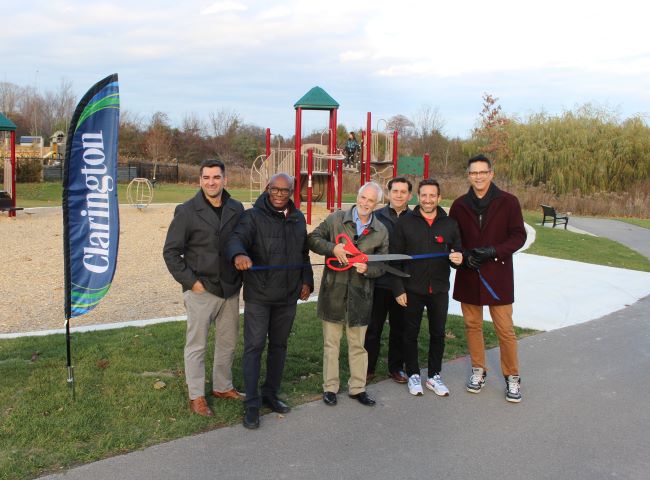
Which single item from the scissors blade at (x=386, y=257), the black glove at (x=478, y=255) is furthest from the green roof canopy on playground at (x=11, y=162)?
the black glove at (x=478, y=255)

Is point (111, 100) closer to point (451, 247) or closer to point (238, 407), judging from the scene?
point (238, 407)

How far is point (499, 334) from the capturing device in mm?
4723

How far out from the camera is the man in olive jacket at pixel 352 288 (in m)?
4.37

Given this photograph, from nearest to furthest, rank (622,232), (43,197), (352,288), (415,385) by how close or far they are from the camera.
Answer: (352,288) < (415,385) < (622,232) < (43,197)

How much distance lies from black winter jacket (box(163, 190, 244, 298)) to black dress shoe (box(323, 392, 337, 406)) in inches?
43.7

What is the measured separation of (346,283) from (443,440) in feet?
4.25

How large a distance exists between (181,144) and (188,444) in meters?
54.8

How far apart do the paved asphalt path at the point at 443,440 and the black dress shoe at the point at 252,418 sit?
0.06 m

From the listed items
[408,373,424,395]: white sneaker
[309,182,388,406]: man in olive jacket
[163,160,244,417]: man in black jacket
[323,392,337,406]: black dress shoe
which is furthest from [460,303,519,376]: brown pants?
[163,160,244,417]: man in black jacket

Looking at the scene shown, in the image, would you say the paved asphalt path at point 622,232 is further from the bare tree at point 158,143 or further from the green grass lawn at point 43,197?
the bare tree at point 158,143

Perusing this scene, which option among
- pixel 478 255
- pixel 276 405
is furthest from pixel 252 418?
pixel 478 255

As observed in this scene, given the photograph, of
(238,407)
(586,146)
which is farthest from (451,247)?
(586,146)

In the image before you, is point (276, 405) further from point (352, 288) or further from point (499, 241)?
point (499, 241)

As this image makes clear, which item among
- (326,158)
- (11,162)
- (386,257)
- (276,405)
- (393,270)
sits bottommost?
(276,405)
